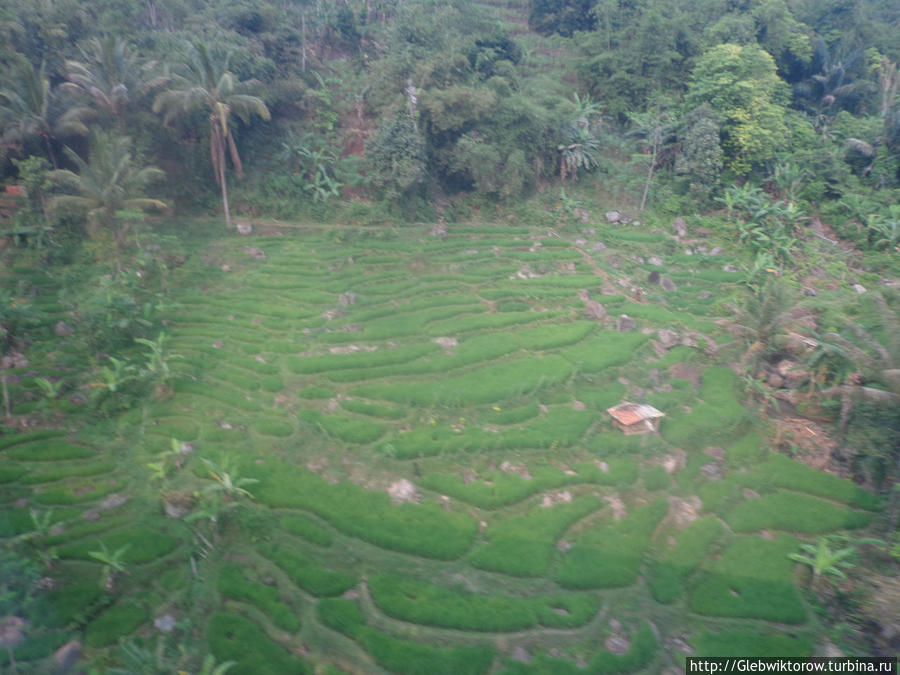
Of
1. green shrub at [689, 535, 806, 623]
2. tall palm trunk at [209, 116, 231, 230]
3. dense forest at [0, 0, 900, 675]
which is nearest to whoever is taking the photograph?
dense forest at [0, 0, 900, 675]

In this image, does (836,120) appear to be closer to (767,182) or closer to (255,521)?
(767,182)

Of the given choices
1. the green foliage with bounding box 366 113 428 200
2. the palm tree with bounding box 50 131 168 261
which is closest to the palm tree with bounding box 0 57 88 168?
the palm tree with bounding box 50 131 168 261

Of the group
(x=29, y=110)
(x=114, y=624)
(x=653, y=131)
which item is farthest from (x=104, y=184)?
(x=653, y=131)

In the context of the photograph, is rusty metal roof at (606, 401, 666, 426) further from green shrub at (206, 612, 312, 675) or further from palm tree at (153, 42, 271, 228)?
palm tree at (153, 42, 271, 228)

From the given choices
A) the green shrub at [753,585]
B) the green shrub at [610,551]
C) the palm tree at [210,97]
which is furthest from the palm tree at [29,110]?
the green shrub at [753,585]

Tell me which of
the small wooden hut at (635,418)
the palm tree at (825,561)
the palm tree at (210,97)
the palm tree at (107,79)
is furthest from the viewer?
the palm tree at (210,97)

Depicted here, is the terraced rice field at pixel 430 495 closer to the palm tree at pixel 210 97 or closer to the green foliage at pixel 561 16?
the palm tree at pixel 210 97

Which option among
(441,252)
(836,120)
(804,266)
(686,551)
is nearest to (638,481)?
(686,551)
